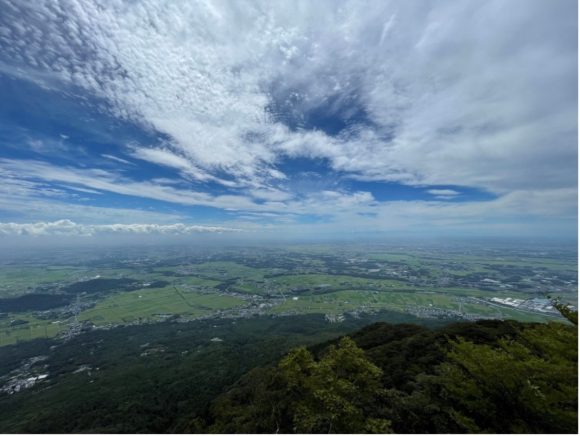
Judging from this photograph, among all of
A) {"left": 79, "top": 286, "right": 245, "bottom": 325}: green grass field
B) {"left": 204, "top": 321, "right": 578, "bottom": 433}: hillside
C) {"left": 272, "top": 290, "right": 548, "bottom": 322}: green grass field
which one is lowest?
{"left": 79, "top": 286, "right": 245, "bottom": 325}: green grass field

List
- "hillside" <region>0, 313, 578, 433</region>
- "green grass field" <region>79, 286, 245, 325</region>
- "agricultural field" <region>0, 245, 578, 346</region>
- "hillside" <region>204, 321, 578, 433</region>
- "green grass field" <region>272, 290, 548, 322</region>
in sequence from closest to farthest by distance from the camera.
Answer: "hillside" <region>204, 321, 578, 433</region> → "hillside" <region>0, 313, 578, 433</region> → "agricultural field" <region>0, 245, 578, 346</region> → "green grass field" <region>272, 290, 548, 322</region> → "green grass field" <region>79, 286, 245, 325</region>

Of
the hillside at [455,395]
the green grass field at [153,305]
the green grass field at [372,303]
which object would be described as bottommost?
the green grass field at [153,305]

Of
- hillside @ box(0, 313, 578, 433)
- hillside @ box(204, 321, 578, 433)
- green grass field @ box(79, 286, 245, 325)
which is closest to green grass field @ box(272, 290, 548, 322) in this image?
hillside @ box(0, 313, 578, 433)

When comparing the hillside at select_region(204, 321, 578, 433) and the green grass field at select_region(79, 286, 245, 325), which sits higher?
the hillside at select_region(204, 321, 578, 433)

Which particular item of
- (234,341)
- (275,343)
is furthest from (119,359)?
(275,343)

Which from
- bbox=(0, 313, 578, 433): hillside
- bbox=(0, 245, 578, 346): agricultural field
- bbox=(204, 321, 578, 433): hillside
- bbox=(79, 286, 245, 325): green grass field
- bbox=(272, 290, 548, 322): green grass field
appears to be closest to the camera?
bbox=(204, 321, 578, 433): hillside

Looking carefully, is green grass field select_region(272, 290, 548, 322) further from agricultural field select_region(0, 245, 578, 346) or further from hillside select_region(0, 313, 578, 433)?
hillside select_region(0, 313, 578, 433)

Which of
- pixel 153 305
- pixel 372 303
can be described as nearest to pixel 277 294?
pixel 372 303

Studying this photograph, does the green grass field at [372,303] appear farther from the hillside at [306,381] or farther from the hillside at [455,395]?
the hillside at [455,395]

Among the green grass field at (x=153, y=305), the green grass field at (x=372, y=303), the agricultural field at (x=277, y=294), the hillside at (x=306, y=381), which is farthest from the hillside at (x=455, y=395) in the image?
the green grass field at (x=153, y=305)

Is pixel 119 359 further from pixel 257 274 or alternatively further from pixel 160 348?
pixel 257 274

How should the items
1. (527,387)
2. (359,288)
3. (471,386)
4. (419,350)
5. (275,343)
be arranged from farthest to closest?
(359,288) → (275,343) → (419,350) → (471,386) → (527,387)
